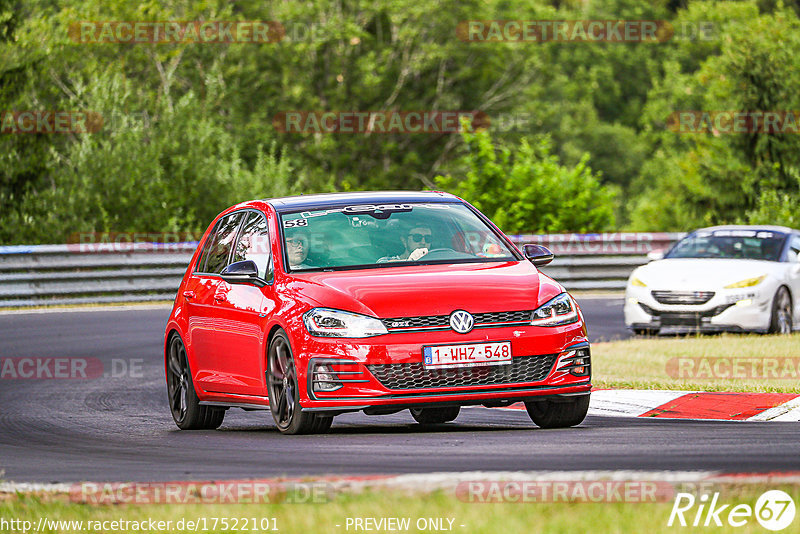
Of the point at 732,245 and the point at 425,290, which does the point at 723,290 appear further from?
the point at 425,290

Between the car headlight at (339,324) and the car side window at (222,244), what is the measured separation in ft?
6.76

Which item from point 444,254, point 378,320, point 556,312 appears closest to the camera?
point 378,320

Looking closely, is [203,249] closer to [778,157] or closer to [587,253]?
[587,253]

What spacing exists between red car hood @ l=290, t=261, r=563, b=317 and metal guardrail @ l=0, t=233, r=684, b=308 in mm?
17315

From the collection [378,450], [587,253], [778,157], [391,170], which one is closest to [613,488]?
[378,450]

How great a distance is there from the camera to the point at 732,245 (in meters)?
20.6

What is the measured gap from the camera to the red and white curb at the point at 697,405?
11117 mm

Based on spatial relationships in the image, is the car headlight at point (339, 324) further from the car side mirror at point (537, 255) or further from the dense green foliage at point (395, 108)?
the dense green foliage at point (395, 108)

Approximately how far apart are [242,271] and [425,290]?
1497 mm
